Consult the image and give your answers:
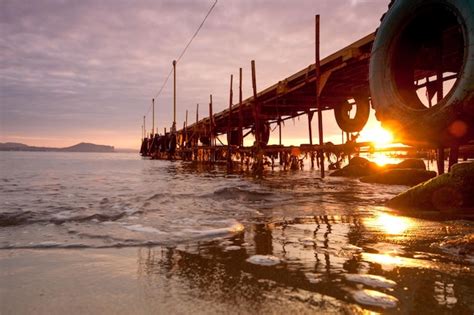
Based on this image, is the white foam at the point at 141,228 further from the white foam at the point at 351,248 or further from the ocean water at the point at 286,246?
the white foam at the point at 351,248

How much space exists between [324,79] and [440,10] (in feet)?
18.7

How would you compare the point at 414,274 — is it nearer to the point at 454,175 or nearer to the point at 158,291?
the point at 158,291

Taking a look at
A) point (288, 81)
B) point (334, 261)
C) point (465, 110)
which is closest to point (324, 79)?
point (288, 81)

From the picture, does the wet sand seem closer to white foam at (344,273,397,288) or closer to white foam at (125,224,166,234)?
white foam at (344,273,397,288)

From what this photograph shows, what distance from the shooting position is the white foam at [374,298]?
6.94 feet

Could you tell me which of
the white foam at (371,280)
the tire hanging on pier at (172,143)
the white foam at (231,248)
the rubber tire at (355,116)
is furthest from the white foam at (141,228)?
the tire hanging on pier at (172,143)

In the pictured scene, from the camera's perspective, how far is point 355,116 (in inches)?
575

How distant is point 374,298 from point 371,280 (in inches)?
13.1

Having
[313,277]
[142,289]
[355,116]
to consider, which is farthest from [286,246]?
[355,116]

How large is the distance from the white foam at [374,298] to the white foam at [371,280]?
0.15 metres

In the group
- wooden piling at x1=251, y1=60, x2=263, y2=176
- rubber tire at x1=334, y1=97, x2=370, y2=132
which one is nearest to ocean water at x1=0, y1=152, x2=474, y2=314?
rubber tire at x1=334, y1=97, x2=370, y2=132

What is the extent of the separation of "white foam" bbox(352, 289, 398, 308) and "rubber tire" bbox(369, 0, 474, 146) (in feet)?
11.4

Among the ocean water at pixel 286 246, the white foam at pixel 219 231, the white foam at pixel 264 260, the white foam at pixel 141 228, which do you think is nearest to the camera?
the ocean water at pixel 286 246

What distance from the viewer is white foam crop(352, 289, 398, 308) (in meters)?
2.12
